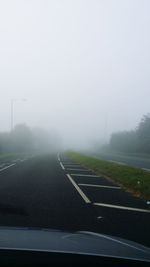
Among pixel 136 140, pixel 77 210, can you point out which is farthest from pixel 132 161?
pixel 136 140

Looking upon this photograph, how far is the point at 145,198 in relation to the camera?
1598cm

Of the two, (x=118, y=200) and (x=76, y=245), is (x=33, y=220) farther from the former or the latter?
(x=76, y=245)

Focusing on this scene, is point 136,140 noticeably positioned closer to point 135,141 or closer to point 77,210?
point 135,141

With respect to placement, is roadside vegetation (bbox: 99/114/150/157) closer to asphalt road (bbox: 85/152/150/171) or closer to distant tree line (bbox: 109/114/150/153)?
distant tree line (bbox: 109/114/150/153)

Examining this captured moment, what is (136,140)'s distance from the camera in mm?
101250

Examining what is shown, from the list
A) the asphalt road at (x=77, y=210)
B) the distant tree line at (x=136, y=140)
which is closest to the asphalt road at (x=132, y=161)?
the asphalt road at (x=77, y=210)

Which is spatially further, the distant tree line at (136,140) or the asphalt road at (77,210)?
the distant tree line at (136,140)

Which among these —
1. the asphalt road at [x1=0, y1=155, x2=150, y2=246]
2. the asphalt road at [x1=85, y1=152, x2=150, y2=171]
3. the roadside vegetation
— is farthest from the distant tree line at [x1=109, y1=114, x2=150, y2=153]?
the asphalt road at [x1=0, y1=155, x2=150, y2=246]

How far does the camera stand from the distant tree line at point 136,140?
95.1 m

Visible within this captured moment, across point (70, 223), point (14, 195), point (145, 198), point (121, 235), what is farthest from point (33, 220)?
point (145, 198)

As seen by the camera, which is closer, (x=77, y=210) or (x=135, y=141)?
(x=77, y=210)

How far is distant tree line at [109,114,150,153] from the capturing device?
95.1 m

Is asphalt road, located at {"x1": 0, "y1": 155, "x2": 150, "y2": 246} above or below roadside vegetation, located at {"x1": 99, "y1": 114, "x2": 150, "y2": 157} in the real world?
above

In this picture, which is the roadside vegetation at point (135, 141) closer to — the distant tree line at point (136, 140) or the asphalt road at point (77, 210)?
the distant tree line at point (136, 140)
